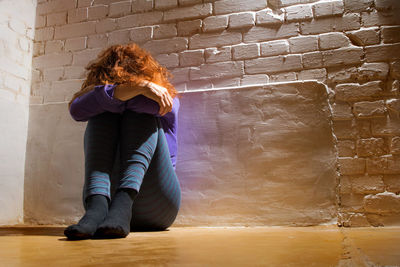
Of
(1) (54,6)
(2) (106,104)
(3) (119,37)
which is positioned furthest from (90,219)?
(1) (54,6)

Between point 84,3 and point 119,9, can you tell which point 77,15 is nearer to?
point 84,3

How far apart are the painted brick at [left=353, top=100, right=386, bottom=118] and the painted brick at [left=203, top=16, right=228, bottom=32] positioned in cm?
88

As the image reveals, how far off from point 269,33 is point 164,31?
0.66 m

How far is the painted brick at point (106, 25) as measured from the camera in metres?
2.43

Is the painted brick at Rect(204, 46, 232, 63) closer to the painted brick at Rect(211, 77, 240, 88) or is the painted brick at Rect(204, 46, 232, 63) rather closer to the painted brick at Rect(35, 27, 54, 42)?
the painted brick at Rect(211, 77, 240, 88)

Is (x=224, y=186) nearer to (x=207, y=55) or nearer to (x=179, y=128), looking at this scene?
(x=179, y=128)

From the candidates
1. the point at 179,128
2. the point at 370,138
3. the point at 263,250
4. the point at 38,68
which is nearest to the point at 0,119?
the point at 38,68

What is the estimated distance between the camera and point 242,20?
2178mm

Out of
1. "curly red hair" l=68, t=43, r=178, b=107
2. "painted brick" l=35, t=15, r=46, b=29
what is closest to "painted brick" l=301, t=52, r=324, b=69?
"curly red hair" l=68, t=43, r=178, b=107

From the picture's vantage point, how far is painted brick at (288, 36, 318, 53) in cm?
204

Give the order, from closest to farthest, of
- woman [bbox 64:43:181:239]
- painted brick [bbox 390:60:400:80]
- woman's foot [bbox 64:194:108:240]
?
woman's foot [bbox 64:194:108:240] < woman [bbox 64:43:181:239] < painted brick [bbox 390:60:400:80]

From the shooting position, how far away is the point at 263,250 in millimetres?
898

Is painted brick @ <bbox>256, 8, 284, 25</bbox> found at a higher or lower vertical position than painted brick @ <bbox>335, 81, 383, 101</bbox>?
higher

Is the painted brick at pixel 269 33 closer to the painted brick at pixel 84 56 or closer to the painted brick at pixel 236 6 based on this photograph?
the painted brick at pixel 236 6
